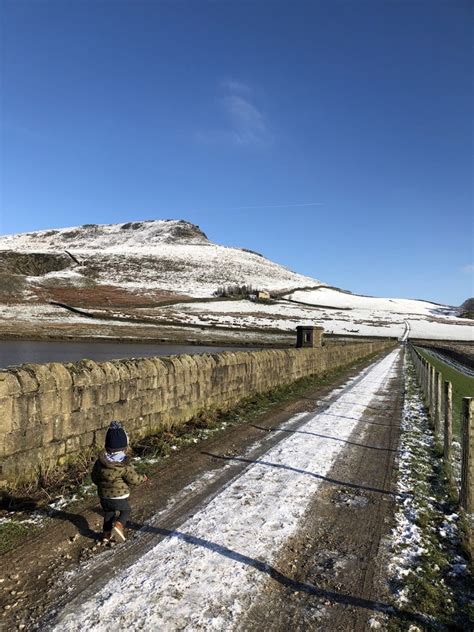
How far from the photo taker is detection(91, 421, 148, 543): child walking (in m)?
4.55

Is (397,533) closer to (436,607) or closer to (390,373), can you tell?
(436,607)

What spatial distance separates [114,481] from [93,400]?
2.34m

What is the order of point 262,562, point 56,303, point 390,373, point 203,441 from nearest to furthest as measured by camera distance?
point 262,562
point 203,441
point 390,373
point 56,303

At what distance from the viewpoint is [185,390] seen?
9531mm

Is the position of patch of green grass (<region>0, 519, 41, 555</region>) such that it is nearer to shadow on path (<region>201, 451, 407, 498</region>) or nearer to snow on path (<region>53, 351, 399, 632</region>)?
snow on path (<region>53, 351, 399, 632</region>)

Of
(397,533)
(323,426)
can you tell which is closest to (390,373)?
(323,426)

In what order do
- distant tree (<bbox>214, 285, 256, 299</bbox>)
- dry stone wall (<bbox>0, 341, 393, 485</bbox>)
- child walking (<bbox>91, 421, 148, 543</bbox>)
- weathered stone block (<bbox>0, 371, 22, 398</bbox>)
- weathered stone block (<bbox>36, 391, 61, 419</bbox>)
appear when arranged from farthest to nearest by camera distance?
distant tree (<bbox>214, 285, 256, 299</bbox>) < weathered stone block (<bbox>36, 391, 61, 419</bbox>) < dry stone wall (<bbox>0, 341, 393, 485</bbox>) < weathered stone block (<bbox>0, 371, 22, 398</bbox>) < child walking (<bbox>91, 421, 148, 543</bbox>)

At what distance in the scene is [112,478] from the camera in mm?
4684

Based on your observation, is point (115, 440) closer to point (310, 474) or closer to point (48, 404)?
point (48, 404)

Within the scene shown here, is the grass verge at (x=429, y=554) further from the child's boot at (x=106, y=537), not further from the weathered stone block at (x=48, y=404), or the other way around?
the weathered stone block at (x=48, y=404)

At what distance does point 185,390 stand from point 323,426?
299 cm

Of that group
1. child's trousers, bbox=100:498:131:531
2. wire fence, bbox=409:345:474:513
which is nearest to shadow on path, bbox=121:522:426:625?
child's trousers, bbox=100:498:131:531

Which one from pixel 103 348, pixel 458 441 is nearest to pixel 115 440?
pixel 458 441

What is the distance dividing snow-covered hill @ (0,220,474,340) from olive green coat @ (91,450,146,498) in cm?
4849
